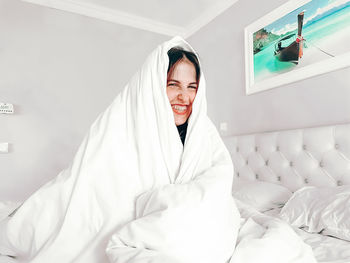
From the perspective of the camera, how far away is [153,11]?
317 centimetres

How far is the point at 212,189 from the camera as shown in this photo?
709mm

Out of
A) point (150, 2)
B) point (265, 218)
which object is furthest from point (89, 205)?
point (150, 2)

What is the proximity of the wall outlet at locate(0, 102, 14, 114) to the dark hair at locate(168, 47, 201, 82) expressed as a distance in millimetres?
2303

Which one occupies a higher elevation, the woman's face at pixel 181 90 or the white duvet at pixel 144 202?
the woman's face at pixel 181 90

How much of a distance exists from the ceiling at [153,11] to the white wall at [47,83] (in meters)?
0.10

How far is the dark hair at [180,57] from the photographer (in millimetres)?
1062

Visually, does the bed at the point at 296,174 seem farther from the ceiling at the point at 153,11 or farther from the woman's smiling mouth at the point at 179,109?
the ceiling at the point at 153,11

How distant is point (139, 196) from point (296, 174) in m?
1.45

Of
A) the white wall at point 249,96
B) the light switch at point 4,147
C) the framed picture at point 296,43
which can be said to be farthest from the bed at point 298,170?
the light switch at point 4,147

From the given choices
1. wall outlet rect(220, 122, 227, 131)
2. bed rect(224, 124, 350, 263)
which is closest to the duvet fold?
bed rect(224, 124, 350, 263)

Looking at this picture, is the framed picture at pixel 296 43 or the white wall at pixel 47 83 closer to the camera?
the framed picture at pixel 296 43

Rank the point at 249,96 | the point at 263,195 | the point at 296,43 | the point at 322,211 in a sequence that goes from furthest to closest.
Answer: the point at 249,96 < the point at 296,43 < the point at 263,195 < the point at 322,211

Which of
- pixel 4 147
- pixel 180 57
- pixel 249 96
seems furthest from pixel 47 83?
pixel 180 57

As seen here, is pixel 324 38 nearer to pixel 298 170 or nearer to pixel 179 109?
pixel 298 170
